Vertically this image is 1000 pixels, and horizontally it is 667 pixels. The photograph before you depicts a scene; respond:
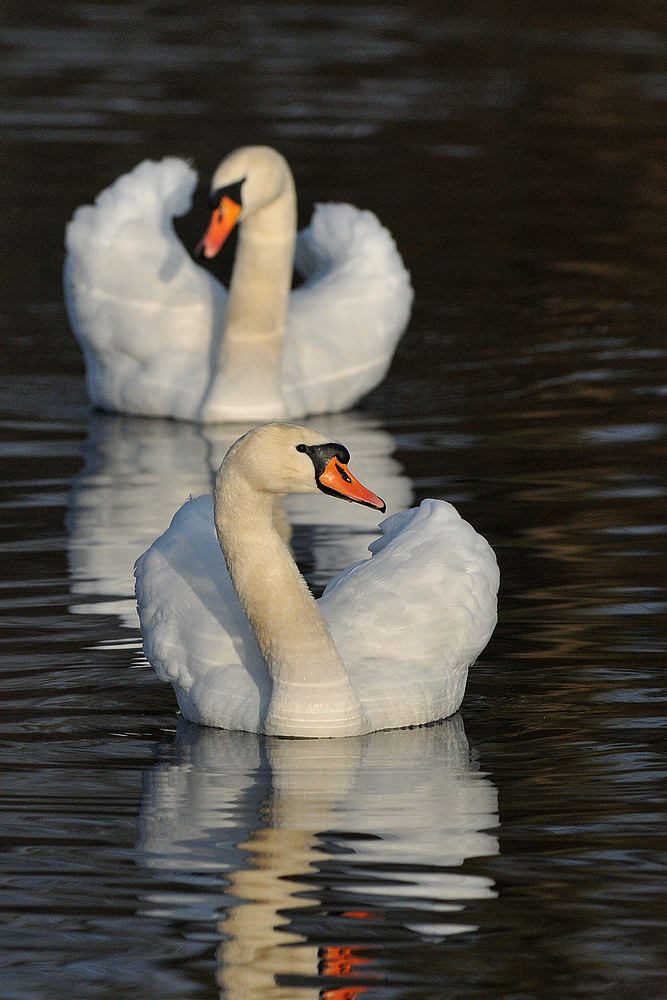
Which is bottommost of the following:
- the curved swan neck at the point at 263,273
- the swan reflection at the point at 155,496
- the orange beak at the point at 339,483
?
the swan reflection at the point at 155,496

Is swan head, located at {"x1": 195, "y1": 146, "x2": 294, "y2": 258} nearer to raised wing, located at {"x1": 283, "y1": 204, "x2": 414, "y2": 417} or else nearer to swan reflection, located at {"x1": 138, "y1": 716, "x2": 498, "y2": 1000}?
raised wing, located at {"x1": 283, "y1": 204, "x2": 414, "y2": 417}

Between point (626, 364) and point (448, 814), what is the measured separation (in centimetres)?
716

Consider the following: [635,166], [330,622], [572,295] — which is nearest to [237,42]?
[635,166]

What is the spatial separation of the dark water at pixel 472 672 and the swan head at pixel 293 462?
0.87m

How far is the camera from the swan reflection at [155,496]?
927 centimetres

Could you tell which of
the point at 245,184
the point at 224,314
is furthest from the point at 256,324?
the point at 245,184

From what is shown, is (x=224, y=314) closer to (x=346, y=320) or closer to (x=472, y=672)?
(x=346, y=320)

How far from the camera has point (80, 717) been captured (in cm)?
742

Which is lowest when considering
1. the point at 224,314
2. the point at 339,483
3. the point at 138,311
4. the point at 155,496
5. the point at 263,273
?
the point at 155,496

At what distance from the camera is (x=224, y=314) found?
41.9 ft

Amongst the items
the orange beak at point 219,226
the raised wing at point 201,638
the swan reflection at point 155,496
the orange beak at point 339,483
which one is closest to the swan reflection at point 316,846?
the raised wing at point 201,638

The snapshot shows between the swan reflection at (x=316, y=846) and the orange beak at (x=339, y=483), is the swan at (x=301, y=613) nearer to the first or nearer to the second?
the orange beak at (x=339, y=483)

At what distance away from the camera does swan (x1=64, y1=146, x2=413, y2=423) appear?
488 inches

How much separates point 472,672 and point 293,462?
4.53ft
